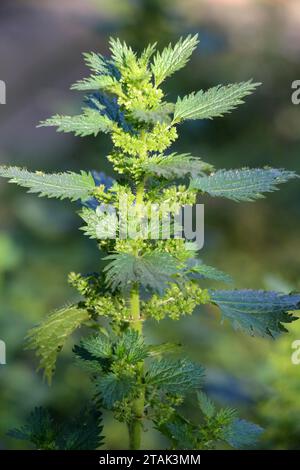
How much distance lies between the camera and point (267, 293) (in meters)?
1.36

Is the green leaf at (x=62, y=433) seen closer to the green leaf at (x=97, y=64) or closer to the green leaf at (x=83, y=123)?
the green leaf at (x=83, y=123)

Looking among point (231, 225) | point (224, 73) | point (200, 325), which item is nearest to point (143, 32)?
point (224, 73)

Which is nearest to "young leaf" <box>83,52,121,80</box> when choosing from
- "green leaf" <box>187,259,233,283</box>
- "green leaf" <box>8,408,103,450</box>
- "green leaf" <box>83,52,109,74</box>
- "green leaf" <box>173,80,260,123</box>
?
"green leaf" <box>83,52,109,74</box>

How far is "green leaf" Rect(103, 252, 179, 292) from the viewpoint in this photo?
43.9 inches

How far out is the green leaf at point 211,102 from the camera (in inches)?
49.0

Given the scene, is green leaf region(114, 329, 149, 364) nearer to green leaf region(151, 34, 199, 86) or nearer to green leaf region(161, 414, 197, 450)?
green leaf region(161, 414, 197, 450)

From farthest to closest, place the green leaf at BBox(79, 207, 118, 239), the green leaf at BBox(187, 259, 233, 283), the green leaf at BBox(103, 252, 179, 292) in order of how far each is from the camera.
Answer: the green leaf at BBox(187, 259, 233, 283)
the green leaf at BBox(79, 207, 118, 239)
the green leaf at BBox(103, 252, 179, 292)

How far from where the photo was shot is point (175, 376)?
4.17 feet

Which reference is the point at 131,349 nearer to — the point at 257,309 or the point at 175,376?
Answer: the point at 175,376

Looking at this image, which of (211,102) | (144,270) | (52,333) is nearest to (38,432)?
(52,333)

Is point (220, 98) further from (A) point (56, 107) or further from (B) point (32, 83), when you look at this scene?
(B) point (32, 83)

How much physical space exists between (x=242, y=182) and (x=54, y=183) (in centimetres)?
29

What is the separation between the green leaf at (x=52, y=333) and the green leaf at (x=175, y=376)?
6.0 inches

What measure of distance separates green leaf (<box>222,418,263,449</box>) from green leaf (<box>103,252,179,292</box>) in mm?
324
